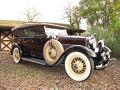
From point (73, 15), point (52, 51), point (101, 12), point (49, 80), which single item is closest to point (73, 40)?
point (52, 51)

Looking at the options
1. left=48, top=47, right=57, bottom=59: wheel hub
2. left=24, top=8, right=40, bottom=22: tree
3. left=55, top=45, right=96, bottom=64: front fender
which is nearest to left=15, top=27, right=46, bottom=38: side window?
left=48, top=47, right=57, bottom=59: wheel hub

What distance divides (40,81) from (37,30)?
300 centimetres

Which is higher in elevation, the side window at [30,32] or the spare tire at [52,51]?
the side window at [30,32]

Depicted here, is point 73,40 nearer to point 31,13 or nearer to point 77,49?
point 77,49

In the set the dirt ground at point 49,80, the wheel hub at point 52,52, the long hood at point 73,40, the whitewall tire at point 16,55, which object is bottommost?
the dirt ground at point 49,80

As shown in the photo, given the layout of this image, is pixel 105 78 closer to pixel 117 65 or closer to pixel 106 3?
pixel 117 65

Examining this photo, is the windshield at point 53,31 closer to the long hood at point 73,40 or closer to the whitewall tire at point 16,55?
the long hood at point 73,40

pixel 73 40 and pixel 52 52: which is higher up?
pixel 73 40

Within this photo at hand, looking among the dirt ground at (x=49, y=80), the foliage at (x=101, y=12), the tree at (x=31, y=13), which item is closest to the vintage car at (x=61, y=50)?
the dirt ground at (x=49, y=80)

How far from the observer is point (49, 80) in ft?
27.8

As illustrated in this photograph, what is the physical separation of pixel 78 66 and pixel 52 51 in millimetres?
1407

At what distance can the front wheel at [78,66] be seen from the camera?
820cm

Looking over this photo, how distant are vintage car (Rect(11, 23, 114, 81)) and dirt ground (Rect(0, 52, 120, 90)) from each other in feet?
1.30

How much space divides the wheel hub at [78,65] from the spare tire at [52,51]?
29.9 inches
